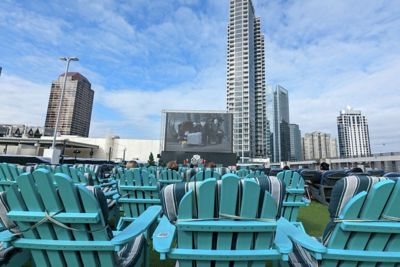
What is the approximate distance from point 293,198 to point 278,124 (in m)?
95.0

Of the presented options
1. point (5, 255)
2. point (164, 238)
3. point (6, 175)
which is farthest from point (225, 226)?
point (6, 175)

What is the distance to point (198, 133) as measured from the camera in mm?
26672

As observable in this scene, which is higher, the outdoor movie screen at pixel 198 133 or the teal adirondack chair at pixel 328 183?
the outdoor movie screen at pixel 198 133

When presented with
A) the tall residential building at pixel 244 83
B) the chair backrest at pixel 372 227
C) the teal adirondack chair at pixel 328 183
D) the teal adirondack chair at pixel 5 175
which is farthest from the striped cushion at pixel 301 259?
the tall residential building at pixel 244 83

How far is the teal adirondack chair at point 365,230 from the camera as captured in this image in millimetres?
1123

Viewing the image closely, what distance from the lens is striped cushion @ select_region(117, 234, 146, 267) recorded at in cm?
140

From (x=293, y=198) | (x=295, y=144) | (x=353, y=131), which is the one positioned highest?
(x=353, y=131)

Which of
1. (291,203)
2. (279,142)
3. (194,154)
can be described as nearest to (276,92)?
(279,142)

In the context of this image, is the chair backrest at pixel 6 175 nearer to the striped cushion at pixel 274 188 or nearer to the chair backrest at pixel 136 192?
the chair backrest at pixel 136 192

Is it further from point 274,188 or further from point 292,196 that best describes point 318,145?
point 274,188

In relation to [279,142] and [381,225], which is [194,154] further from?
[279,142]

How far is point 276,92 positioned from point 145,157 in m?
66.2

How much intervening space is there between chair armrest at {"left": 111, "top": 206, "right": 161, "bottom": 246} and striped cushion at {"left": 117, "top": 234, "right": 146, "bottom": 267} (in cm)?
18

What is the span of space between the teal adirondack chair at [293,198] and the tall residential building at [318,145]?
99926 millimetres
